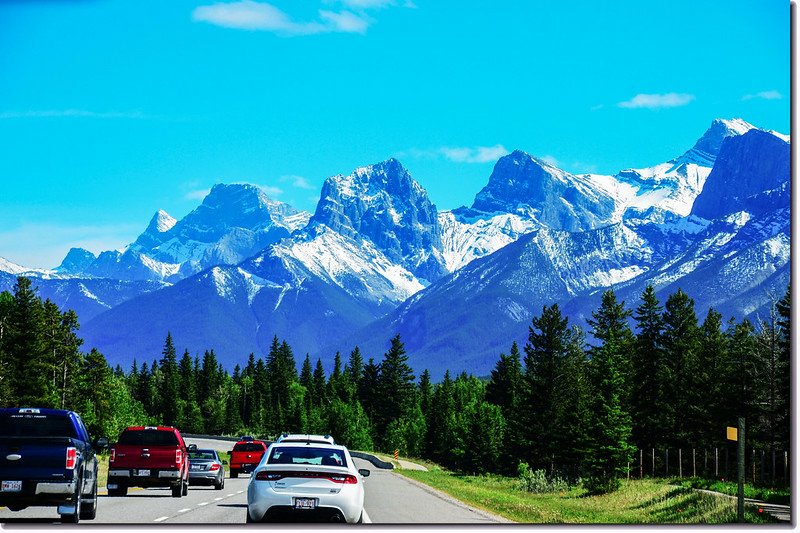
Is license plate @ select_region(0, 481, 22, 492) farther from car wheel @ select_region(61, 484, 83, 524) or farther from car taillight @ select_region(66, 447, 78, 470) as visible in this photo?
car wheel @ select_region(61, 484, 83, 524)

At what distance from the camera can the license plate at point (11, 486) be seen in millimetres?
26656

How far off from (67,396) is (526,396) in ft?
156

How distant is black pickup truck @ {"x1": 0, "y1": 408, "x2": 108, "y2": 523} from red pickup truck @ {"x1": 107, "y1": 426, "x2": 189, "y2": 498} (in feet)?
41.2

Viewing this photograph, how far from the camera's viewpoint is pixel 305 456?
26.8 meters

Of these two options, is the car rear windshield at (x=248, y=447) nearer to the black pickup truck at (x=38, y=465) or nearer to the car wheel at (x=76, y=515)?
the black pickup truck at (x=38, y=465)

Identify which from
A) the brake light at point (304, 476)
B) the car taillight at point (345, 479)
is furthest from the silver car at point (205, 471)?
the brake light at point (304, 476)

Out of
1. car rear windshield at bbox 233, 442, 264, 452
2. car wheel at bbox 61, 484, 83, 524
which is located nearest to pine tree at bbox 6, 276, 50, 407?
car rear windshield at bbox 233, 442, 264, 452

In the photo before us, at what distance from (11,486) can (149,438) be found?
15784mm

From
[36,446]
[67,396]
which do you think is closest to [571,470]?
[67,396]

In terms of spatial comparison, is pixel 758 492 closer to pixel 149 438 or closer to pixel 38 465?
pixel 149 438

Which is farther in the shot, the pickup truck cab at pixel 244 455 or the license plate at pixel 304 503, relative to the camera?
the pickup truck cab at pixel 244 455

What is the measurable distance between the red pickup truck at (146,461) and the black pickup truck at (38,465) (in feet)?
41.2

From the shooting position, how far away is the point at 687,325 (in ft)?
349

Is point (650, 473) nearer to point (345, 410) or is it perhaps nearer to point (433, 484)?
point (433, 484)
